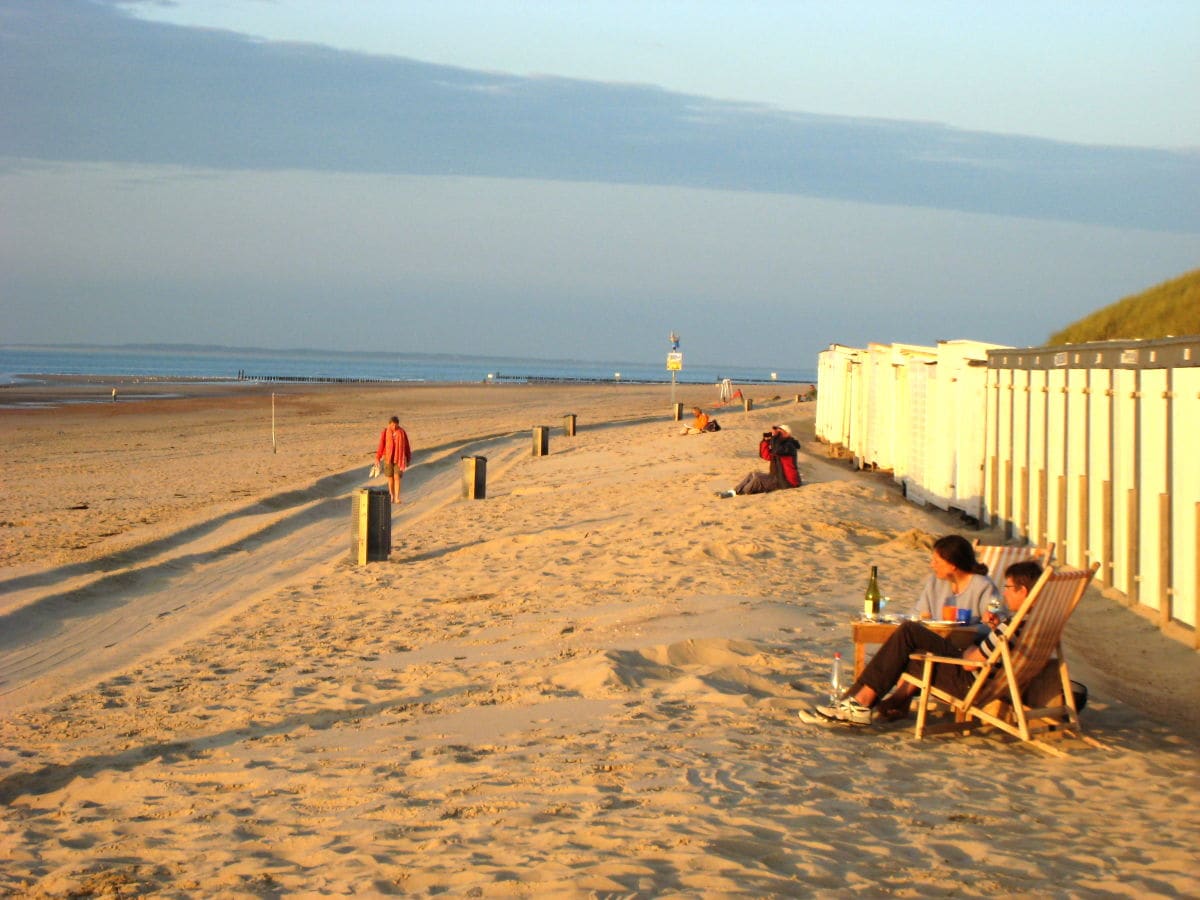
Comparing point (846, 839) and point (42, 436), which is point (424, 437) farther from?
point (846, 839)

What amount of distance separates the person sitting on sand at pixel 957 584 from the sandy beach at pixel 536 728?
0.84 m

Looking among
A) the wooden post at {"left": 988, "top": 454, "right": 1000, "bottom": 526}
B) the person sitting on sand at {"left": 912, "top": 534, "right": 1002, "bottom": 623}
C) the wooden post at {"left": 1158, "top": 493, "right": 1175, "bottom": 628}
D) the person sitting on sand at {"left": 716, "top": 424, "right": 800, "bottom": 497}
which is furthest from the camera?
the person sitting on sand at {"left": 716, "top": 424, "right": 800, "bottom": 497}

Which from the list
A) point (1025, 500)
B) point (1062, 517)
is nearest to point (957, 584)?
point (1062, 517)

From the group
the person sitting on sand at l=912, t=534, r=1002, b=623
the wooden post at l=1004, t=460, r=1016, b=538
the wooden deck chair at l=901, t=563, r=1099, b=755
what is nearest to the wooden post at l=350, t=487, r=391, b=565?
the person sitting on sand at l=912, t=534, r=1002, b=623

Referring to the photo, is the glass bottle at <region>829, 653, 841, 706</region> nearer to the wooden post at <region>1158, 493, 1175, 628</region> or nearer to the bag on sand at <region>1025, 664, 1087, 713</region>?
the bag on sand at <region>1025, 664, 1087, 713</region>

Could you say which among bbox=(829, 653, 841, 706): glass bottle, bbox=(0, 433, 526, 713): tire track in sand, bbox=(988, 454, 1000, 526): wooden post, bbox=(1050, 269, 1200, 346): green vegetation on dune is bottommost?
bbox=(0, 433, 526, 713): tire track in sand

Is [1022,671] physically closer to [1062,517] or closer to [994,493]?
[1062,517]

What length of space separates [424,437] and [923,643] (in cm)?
2948

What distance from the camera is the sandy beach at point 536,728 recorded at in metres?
4.75

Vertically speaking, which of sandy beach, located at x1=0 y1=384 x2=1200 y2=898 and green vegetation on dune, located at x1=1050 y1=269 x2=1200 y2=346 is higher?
green vegetation on dune, located at x1=1050 y1=269 x2=1200 y2=346

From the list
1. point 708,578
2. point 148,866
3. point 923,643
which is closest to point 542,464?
point 708,578

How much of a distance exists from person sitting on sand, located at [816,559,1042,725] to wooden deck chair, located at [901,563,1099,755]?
0.22ft

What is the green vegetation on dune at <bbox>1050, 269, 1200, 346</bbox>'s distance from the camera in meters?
26.7

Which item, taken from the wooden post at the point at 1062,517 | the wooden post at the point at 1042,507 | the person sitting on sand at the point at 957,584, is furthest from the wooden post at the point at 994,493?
the person sitting on sand at the point at 957,584
